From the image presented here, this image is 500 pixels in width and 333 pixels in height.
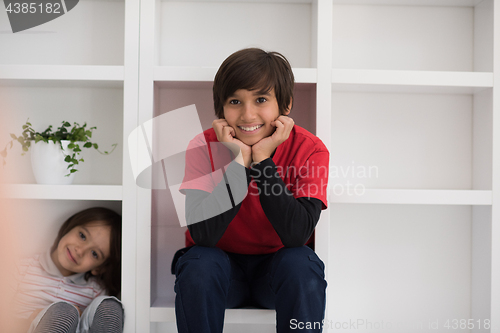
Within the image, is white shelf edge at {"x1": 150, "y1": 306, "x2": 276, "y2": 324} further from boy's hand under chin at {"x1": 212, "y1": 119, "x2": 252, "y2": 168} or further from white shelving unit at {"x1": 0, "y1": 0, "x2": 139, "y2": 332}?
white shelving unit at {"x1": 0, "y1": 0, "x2": 139, "y2": 332}

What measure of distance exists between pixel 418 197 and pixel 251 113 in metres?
0.58

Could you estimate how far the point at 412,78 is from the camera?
41.9 inches

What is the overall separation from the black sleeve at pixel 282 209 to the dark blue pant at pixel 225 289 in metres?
0.05

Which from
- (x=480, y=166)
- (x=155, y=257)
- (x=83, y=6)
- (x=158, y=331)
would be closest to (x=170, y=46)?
(x=83, y=6)

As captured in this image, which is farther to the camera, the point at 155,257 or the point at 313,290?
the point at 155,257

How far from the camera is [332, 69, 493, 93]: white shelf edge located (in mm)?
1062

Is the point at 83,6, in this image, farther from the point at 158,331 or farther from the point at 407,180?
the point at 407,180

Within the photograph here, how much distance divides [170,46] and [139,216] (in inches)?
24.6

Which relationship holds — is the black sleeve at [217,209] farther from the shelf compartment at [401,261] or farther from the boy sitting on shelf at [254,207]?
the shelf compartment at [401,261]

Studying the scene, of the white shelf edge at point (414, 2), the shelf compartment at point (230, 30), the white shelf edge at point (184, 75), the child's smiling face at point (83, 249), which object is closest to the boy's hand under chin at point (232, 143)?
the white shelf edge at point (184, 75)

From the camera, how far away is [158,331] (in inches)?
47.9

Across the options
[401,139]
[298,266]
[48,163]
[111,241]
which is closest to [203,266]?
[298,266]

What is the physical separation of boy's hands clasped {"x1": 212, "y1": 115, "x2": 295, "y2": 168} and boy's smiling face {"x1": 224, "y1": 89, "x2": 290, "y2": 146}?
0.02 meters

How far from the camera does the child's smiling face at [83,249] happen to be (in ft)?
3.66
